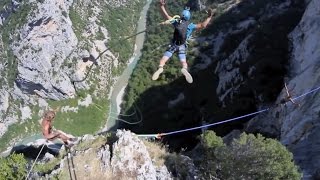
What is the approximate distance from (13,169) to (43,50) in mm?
72975

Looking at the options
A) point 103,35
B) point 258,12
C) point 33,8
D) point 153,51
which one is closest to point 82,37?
point 103,35

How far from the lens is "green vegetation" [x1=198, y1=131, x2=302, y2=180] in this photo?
25.6 meters

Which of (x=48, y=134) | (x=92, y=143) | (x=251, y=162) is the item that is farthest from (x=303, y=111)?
(x=48, y=134)

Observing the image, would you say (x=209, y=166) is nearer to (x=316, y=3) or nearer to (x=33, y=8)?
(x=316, y=3)

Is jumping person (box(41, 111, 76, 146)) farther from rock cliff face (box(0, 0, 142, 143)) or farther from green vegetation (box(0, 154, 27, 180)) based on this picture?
rock cliff face (box(0, 0, 142, 143))

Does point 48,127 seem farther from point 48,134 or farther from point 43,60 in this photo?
point 43,60

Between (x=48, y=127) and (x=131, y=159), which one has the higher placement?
(x=131, y=159)

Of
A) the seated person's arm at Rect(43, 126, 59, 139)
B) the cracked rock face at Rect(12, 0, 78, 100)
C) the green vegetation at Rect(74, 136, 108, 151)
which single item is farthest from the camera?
the cracked rock face at Rect(12, 0, 78, 100)

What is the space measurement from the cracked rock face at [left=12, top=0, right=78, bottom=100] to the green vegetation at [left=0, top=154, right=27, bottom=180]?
6862 cm

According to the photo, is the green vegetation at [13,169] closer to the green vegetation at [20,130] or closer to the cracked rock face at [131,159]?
the cracked rock face at [131,159]

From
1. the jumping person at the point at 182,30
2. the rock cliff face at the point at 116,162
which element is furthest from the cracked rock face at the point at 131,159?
the jumping person at the point at 182,30

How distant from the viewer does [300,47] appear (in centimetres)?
4556

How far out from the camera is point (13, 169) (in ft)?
95.8

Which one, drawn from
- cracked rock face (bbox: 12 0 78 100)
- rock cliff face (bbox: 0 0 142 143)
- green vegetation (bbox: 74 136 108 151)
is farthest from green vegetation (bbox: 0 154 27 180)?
cracked rock face (bbox: 12 0 78 100)
